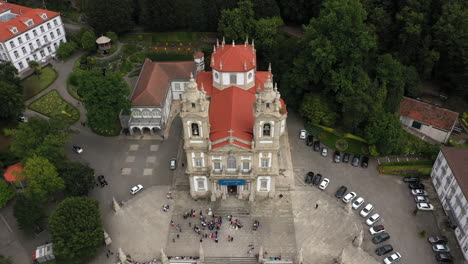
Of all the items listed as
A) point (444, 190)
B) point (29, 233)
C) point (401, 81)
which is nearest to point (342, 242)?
point (444, 190)

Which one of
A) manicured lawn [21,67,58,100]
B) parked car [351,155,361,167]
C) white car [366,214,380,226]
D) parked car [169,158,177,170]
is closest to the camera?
white car [366,214,380,226]

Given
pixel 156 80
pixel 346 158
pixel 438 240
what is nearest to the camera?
pixel 438 240

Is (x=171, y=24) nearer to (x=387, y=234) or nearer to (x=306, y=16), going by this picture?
(x=306, y=16)

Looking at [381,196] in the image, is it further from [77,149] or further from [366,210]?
[77,149]

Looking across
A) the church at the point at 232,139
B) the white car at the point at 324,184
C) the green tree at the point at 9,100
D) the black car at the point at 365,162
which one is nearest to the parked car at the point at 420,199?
the black car at the point at 365,162

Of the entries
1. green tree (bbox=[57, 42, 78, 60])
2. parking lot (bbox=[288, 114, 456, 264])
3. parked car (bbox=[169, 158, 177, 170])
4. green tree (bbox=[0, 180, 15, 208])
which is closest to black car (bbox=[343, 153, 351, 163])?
parking lot (bbox=[288, 114, 456, 264])

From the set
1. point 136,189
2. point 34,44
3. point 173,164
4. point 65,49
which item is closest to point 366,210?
point 173,164

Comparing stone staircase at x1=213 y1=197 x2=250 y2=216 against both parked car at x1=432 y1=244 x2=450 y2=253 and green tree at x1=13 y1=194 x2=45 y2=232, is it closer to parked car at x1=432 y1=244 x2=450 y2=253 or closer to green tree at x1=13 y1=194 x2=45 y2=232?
green tree at x1=13 y1=194 x2=45 y2=232
